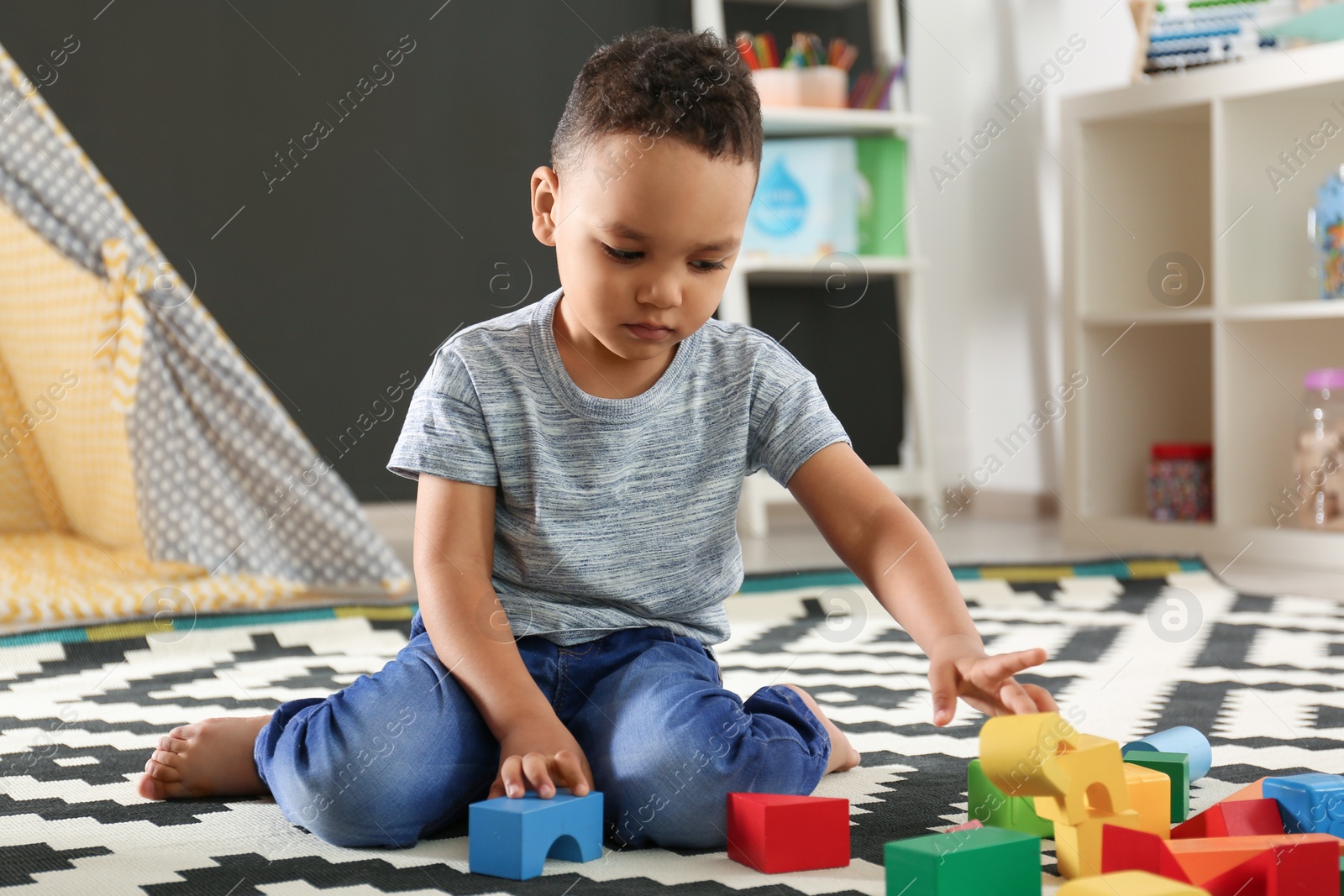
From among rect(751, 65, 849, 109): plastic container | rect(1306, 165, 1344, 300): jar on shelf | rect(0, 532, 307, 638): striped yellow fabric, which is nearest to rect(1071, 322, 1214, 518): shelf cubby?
rect(1306, 165, 1344, 300): jar on shelf

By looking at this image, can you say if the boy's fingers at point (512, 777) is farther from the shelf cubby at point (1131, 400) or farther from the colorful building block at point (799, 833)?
the shelf cubby at point (1131, 400)

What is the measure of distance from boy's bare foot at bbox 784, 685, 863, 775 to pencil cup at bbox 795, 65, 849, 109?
162cm

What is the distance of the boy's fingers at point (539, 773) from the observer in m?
0.65

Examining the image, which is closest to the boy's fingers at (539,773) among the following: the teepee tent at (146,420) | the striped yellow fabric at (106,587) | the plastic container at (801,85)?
the striped yellow fabric at (106,587)

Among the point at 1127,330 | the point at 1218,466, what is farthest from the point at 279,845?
the point at 1127,330

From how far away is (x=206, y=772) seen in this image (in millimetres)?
776

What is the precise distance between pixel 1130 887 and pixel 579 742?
0.34m

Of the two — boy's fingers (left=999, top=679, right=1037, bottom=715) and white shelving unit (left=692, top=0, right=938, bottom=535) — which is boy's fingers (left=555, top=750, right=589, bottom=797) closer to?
boy's fingers (left=999, top=679, right=1037, bottom=715)

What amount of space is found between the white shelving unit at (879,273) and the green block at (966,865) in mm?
1622

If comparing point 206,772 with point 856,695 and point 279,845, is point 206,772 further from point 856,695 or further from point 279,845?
point 856,695

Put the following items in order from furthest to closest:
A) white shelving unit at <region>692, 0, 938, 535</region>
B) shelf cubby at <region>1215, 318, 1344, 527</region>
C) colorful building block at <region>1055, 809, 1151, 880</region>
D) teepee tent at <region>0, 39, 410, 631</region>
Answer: white shelving unit at <region>692, 0, 938, 535</region>, shelf cubby at <region>1215, 318, 1344, 527</region>, teepee tent at <region>0, 39, 410, 631</region>, colorful building block at <region>1055, 809, 1151, 880</region>

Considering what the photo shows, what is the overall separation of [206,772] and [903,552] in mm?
Result: 399

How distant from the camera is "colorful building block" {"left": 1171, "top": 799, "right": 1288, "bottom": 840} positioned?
64 cm

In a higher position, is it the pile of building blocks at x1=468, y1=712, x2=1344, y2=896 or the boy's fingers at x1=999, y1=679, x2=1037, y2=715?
the boy's fingers at x1=999, y1=679, x2=1037, y2=715
